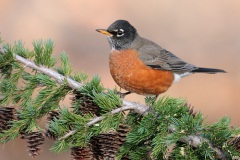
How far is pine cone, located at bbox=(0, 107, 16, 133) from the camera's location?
2.50 metres

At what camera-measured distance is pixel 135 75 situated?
3.88 m

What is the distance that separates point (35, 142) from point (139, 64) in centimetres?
176

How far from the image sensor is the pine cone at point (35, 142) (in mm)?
2376

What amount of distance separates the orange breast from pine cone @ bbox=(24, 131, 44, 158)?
149 centimetres

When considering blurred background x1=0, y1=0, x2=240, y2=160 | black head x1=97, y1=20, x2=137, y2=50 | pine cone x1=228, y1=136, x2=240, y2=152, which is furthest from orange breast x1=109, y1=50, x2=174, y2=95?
blurred background x1=0, y1=0, x2=240, y2=160

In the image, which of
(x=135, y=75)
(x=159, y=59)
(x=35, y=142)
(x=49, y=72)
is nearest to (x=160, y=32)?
(x=159, y=59)

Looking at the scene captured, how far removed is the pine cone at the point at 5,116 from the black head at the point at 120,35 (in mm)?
1786

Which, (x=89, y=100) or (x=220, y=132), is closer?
(x=220, y=132)

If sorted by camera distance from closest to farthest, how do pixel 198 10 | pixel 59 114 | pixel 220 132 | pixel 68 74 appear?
pixel 220 132
pixel 59 114
pixel 68 74
pixel 198 10

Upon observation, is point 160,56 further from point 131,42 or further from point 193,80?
point 193,80

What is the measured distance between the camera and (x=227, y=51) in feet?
25.8

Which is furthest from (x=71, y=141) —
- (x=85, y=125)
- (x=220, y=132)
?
(x=220, y=132)

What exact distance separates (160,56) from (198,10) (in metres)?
4.86

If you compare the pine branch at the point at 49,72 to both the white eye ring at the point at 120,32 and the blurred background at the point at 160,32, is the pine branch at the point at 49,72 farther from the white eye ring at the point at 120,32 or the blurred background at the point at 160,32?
the blurred background at the point at 160,32
